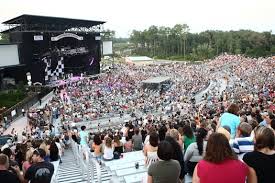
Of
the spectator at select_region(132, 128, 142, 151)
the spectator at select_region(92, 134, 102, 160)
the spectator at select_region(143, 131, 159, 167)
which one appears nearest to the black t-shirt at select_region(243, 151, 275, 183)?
the spectator at select_region(143, 131, 159, 167)

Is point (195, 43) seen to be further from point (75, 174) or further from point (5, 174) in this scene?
point (5, 174)

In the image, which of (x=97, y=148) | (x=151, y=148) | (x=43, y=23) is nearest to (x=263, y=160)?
(x=151, y=148)

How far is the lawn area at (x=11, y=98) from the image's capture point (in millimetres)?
27336

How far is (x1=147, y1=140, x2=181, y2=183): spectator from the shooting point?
12.0ft

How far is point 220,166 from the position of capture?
9.94 feet

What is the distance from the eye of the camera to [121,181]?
4.73m

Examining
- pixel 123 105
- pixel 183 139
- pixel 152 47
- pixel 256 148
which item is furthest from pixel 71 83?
pixel 152 47

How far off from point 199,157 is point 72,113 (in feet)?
66.7

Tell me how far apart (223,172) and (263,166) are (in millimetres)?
395

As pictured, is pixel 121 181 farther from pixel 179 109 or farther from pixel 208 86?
pixel 208 86

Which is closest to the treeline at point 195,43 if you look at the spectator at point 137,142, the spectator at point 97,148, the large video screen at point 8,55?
the large video screen at point 8,55

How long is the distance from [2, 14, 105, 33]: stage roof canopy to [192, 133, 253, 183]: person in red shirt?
38723 millimetres

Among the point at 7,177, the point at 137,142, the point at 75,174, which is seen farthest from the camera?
the point at 137,142

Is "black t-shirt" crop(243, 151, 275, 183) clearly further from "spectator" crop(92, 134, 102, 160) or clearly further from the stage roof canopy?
the stage roof canopy
